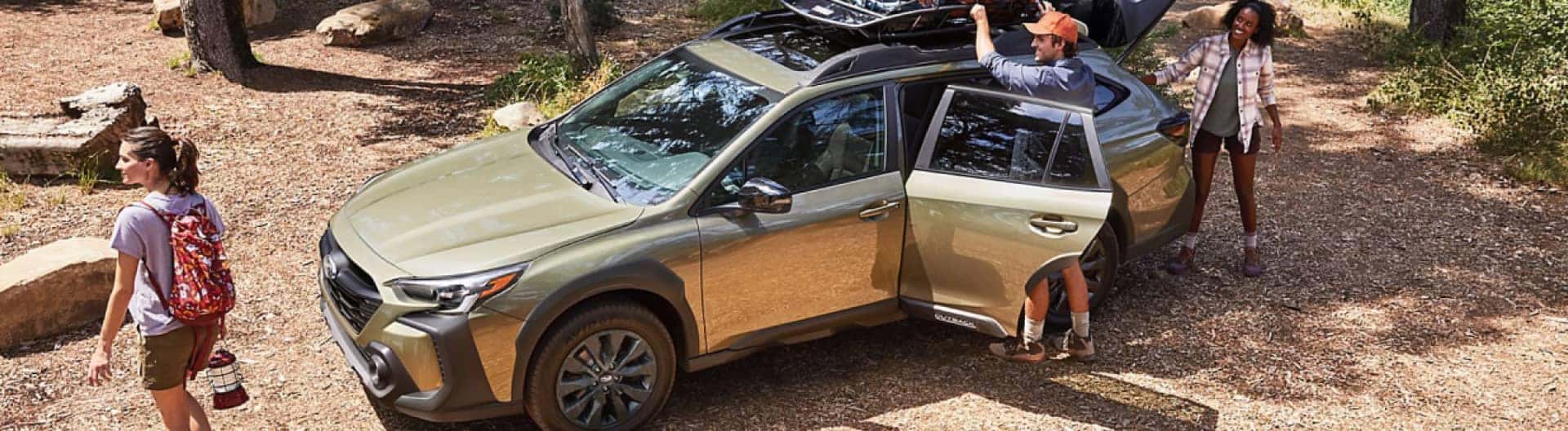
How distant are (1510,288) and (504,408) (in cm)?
601

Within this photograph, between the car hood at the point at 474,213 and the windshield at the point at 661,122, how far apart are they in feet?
0.69

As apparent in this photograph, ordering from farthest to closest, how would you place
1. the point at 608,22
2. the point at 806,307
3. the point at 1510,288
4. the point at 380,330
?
the point at 608,22, the point at 1510,288, the point at 806,307, the point at 380,330

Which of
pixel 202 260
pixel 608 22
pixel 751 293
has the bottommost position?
pixel 608 22

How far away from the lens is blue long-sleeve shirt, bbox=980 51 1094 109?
591cm

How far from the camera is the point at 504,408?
200 inches

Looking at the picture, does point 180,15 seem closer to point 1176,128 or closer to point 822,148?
point 822,148

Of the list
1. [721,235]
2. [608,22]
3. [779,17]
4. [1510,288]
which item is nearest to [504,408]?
[721,235]

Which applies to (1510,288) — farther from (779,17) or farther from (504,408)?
(504,408)

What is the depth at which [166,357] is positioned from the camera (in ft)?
15.2

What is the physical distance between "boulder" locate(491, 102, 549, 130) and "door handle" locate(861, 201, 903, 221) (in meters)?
4.92

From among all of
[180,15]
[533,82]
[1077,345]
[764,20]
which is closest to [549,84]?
[533,82]

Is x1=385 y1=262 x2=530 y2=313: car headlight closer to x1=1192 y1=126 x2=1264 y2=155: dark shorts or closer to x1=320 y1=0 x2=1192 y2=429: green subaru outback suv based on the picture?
x1=320 y1=0 x2=1192 y2=429: green subaru outback suv

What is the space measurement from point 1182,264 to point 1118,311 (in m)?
0.82

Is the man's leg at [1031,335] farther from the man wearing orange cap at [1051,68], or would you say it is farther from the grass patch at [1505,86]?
the grass patch at [1505,86]
